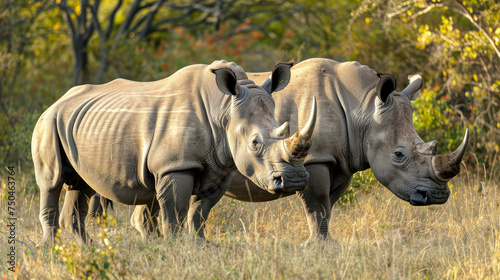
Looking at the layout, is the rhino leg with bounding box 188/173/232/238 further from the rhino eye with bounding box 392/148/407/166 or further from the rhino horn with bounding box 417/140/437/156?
the rhino horn with bounding box 417/140/437/156

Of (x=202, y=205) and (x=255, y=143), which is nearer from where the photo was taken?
(x=255, y=143)

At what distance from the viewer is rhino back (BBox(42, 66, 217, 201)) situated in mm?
5738

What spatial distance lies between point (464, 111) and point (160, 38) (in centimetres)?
996

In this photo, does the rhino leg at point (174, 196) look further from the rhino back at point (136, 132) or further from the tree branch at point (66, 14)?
the tree branch at point (66, 14)

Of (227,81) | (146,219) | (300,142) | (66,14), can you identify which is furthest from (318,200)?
(66,14)

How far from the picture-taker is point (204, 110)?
589 cm

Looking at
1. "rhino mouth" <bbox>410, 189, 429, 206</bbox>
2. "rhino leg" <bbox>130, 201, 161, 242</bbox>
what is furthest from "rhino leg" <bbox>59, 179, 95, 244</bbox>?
"rhino mouth" <bbox>410, 189, 429, 206</bbox>

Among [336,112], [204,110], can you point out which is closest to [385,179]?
[336,112]

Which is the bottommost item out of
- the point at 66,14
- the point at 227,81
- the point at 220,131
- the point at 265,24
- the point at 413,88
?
the point at 265,24

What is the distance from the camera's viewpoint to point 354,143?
21.2 ft

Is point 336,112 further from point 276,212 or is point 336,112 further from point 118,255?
point 118,255

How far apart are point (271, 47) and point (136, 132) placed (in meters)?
14.2

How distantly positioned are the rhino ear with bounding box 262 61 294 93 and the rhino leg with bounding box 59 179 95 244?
6.48 feet

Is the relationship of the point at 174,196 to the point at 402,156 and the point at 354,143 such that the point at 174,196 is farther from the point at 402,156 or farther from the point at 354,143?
the point at 402,156
